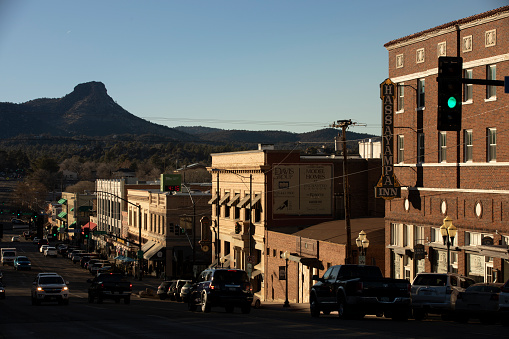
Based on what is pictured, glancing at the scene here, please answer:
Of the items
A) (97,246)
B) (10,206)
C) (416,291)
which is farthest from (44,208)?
(416,291)

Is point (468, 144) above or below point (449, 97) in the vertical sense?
below

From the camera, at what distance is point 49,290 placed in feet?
125

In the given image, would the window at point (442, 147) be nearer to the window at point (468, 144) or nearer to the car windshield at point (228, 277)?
the window at point (468, 144)

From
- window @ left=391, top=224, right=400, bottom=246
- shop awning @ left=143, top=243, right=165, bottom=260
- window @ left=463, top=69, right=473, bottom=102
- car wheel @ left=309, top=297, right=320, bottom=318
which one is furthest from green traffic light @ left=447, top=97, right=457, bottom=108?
shop awning @ left=143, top=243, right=165, bottom=260

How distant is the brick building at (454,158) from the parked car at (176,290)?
14639mm

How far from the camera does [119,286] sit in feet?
134

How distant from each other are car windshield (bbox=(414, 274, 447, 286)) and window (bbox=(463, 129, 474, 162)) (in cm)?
1291

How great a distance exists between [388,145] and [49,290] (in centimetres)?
2114

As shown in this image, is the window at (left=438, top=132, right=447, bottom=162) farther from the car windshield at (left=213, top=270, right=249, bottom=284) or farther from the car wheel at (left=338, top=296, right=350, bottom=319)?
the car wheel at (left=338, top=296, right=350, bottom=319)

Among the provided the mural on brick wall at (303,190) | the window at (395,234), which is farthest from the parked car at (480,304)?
the mural on brick wall at (303,190)

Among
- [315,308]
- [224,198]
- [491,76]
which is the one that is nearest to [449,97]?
[315,308]

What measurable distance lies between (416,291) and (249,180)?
36200 millimetres

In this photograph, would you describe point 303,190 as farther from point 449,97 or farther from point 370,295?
point 449,97

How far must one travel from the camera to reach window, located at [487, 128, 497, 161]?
36.4 meters
